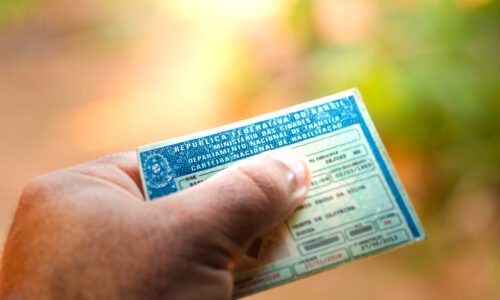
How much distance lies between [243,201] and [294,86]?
111cm

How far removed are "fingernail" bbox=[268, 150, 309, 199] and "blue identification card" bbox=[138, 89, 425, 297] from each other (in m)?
0.02

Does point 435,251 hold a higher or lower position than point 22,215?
lower

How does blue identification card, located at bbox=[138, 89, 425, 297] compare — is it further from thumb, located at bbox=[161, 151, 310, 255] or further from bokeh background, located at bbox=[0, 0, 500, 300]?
bokeh background, located at bbox=[0, 0, 500, 300]

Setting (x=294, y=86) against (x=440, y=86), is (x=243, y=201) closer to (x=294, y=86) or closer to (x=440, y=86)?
(x=440, y=86)

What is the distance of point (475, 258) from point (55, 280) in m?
1.06

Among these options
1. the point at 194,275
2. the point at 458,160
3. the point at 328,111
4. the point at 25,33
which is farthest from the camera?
the point at 25,33

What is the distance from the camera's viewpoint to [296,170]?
56 cm

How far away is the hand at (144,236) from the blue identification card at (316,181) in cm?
4

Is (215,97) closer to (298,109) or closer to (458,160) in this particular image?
(458,160)

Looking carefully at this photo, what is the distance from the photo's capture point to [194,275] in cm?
47

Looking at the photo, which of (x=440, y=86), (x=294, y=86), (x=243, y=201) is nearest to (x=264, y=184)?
(x=243, y=201)

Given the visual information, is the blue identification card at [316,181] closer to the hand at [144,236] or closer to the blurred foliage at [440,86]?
the hand at [144,236]

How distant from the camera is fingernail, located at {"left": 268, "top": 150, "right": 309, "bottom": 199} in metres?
0.54

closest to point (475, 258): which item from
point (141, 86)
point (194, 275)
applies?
A: point (194, 275)
